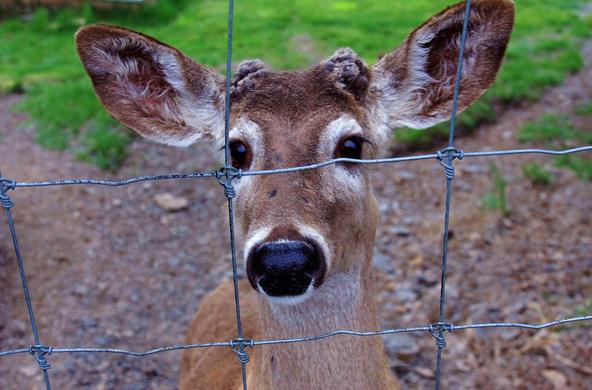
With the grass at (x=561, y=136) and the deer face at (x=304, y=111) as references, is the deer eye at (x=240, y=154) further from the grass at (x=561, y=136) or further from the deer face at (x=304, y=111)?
the grass at (x=561, y=136)

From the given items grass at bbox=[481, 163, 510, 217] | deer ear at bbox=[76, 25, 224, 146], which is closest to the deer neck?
deer ear at bbox=[76, 25, 224, 146]

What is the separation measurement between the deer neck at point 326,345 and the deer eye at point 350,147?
0.42 m

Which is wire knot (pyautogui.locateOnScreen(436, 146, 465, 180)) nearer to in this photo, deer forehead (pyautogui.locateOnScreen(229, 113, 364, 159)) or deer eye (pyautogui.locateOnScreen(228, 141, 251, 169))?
deer forehead (pyautogui.locateOnScreen(229, 113, 364, 159))

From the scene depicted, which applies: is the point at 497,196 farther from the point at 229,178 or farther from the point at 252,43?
the point at 252,43

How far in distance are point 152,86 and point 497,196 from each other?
390 cm

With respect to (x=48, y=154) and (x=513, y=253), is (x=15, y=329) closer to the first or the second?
(x=48, y=154)

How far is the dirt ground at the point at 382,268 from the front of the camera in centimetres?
430

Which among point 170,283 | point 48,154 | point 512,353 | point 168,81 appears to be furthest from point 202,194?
point 168,81

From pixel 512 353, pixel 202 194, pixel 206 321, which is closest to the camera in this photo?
pixel 206 321

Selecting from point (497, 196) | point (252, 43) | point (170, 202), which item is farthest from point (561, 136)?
point (252, 43)

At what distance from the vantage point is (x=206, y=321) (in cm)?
378

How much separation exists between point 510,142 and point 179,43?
16.7 feet

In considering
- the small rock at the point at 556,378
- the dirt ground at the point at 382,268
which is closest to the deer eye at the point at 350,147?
the dirt ground at the point at 382,268

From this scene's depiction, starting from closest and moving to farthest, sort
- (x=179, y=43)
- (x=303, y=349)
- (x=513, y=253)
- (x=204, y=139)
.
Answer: (x=303, y=349) → (x=204, y=139) → (x=513, y=253) → (x=179, y=43)
